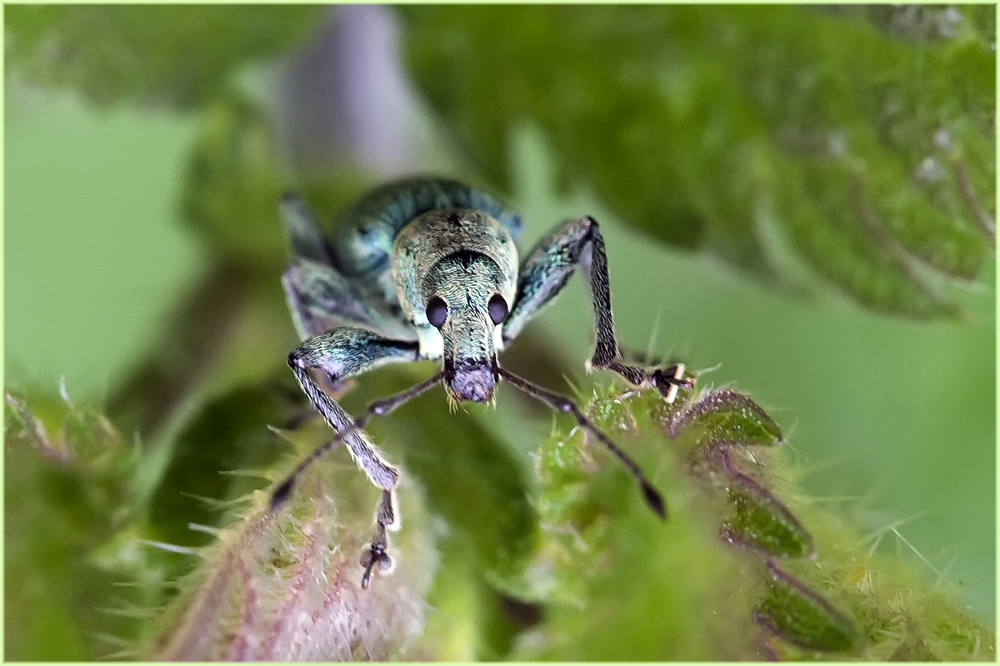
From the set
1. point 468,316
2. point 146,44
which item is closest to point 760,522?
point 468,316

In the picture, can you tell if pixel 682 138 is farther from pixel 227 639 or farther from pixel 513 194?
pixel 227 639

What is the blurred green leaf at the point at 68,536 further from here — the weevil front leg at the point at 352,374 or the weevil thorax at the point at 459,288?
the weevil thorax at the point at 459,288

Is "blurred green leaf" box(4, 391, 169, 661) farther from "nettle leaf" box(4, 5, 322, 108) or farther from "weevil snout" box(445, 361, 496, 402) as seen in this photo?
"nettle leaf" box(4, 5, 322, 108)

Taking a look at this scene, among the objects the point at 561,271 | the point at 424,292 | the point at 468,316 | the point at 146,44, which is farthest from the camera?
the point at 146,44

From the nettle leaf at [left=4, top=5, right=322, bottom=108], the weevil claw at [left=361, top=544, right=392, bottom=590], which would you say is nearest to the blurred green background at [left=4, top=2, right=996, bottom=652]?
the nettle leaf at [left=4, top=5, right=322, bottom=108]

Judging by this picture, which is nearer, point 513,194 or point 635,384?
point 635,384

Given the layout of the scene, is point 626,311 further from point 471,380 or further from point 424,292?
point 471,380

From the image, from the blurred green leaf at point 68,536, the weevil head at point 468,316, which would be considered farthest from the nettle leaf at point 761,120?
the blurred green leaf at point 68,536

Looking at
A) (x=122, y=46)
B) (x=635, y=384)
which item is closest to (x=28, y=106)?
(x=122, y=46)
